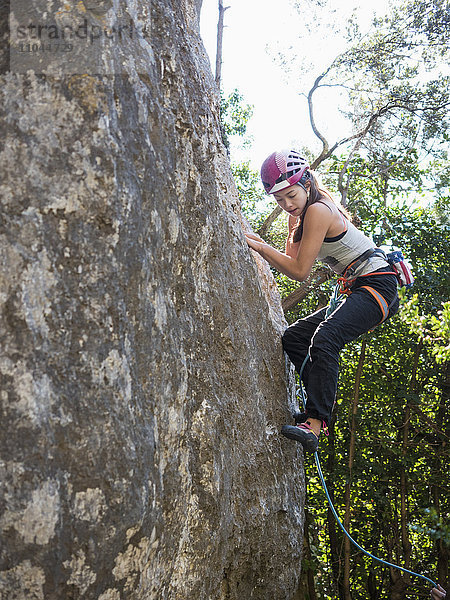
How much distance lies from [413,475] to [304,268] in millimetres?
4391

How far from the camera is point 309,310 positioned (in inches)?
313

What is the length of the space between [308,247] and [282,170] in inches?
21.2

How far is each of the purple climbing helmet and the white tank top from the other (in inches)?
18.1

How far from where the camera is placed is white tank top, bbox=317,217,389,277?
4078 millimetres

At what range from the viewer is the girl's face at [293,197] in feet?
13.0

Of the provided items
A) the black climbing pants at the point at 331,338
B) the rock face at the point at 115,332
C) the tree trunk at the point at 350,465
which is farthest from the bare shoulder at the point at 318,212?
the tree trunk at the point at 350,465

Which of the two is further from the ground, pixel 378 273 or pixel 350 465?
pixel 378 273

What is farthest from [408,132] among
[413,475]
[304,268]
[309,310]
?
[304,268]

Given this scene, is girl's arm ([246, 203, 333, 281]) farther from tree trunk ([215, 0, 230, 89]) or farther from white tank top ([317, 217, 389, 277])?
tree trunk ([215, 0, 230, 89])

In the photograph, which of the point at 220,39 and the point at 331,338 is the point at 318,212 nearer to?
the point at 331,338

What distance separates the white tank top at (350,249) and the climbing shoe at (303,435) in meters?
1.14

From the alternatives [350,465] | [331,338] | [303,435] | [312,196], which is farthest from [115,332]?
[350,465]

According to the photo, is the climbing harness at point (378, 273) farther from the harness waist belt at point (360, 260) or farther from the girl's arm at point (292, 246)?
the girl's arm at point (292, 246)

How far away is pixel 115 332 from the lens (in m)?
2.40
